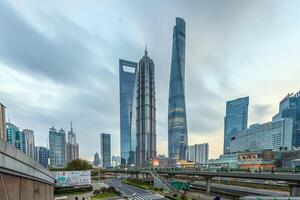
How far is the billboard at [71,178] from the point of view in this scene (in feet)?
153

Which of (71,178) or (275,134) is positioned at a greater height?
(71,178)

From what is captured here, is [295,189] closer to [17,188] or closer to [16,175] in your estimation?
[17,188]

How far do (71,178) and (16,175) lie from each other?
44441mm

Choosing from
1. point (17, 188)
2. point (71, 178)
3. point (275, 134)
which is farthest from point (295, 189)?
point (275, 134)

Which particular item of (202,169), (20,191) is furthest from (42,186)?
(202,169)

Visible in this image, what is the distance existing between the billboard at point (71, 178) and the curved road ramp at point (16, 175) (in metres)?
39.8

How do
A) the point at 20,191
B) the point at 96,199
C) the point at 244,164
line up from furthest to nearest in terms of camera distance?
1. the point at 244,164
2. the point at 96,199
3. the point at 20,191

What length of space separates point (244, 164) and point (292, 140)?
116 metres

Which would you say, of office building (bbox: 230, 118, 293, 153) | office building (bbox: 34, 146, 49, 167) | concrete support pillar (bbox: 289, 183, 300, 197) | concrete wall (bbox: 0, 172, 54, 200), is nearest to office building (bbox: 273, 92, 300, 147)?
office building (bbox: 230, 118, 293, 153)

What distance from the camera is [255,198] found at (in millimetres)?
14398

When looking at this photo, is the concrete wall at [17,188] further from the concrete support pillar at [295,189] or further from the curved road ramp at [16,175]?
the concrete support pillar at [295,189]

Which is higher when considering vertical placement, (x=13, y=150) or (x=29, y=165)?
(x=13, y=150)

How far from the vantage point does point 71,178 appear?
4797 cm

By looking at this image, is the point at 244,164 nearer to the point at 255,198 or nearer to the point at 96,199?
the point at 96,199
